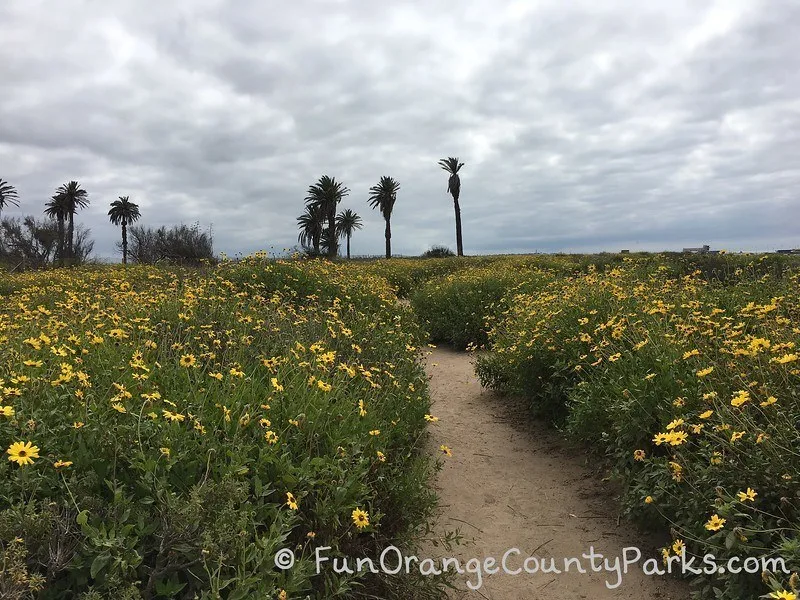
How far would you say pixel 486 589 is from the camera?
2590 mm

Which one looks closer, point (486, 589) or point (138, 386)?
point (138, 386)

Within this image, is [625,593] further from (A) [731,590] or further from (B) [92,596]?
(B) [92,596]

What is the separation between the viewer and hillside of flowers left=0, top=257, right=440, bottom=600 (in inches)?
57.1

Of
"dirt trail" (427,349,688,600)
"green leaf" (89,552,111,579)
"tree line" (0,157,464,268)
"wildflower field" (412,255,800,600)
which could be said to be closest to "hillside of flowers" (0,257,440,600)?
"green leaf" (89,552,111,579)

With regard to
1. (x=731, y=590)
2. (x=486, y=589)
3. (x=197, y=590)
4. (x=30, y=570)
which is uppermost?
(x=30, y=570)

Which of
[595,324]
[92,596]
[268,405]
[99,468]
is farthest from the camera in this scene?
[595,324]

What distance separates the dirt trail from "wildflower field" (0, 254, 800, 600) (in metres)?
0.28

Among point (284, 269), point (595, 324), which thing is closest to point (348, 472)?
point (595, 324)

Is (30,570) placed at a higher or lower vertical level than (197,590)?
higher

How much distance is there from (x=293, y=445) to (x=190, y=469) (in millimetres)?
511

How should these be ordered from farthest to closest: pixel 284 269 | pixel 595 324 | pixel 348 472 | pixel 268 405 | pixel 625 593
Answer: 1. pixel 284 269
2. pixel 595 324
3. pixel 625 593
4. pixel 268 405
5. pixel 348 472

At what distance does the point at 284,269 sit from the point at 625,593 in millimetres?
5734

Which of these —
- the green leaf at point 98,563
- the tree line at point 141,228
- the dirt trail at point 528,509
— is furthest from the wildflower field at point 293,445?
the tree line at point 141,228

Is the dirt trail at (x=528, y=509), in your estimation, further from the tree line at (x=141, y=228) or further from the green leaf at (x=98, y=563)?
the tree line at (x=141, y=228)
